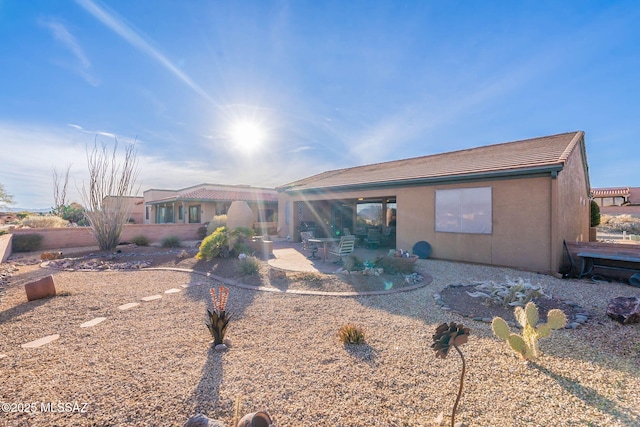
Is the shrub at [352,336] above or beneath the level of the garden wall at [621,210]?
beneath

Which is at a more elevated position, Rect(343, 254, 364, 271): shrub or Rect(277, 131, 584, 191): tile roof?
Rect(277, 131, 584, 191): tile roof

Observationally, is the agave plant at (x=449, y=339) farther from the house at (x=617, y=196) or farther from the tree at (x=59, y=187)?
the house at (x=617, y=196)

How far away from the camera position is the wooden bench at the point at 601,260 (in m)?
7.34

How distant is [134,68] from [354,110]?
26.7ft

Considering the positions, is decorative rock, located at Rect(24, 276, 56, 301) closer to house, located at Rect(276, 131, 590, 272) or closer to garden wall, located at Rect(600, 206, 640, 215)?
house, located at Rect(276, 131, 590, 272)

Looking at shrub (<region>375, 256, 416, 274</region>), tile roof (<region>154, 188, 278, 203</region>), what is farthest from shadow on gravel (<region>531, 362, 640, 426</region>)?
tile roof (<region>154, 188, 278, 203</region>)

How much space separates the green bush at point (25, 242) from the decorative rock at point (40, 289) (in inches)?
423

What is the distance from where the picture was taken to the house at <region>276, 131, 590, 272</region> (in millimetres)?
7934

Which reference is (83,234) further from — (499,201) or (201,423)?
(499,201)

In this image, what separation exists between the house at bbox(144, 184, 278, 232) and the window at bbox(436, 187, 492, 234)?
1471 cm

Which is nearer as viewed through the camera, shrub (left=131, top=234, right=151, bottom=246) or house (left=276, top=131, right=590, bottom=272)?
house (left=276, top=131, right=590, bottom=272)

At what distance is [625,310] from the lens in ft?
14.4

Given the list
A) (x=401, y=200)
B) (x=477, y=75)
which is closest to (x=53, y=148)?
(x=401, y=200)

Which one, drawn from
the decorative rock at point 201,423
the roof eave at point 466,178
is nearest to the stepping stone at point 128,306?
the decorative rock at point 201,423
